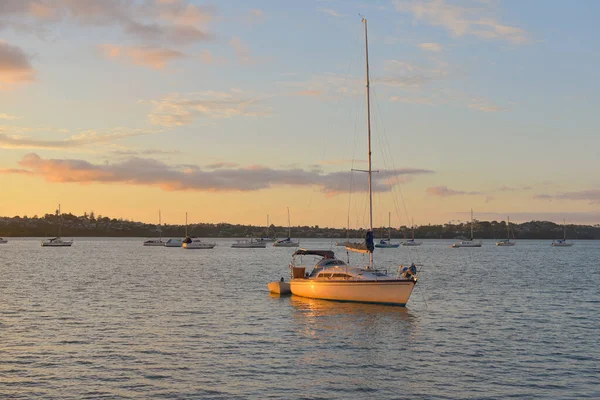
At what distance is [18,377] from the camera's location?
2677 centimetres

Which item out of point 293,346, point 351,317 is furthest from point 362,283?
point 293,346

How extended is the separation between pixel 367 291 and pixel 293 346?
52.2 feet

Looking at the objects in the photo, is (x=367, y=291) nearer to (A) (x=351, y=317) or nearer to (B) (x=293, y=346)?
(A) (x=351, y=317)

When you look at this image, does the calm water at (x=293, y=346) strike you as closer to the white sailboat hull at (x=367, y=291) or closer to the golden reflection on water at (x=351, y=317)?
the golden reflection on water at (x=351, y=317)

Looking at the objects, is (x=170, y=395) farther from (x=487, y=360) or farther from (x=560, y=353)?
(x=560, y=353)

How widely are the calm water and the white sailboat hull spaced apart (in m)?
1.00

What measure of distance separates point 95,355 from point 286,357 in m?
9.09

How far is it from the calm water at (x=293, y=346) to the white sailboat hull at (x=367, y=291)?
1.00 meters

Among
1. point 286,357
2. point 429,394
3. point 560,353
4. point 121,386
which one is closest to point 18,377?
point 121,386

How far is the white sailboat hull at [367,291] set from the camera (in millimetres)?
48500

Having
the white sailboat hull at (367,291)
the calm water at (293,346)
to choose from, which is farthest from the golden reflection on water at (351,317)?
the white sailboat hull at (367,291)

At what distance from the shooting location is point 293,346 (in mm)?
34469

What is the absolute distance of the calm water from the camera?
83.8 feet

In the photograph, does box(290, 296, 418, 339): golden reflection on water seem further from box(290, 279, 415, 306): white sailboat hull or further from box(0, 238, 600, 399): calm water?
box(290, 279, 415, 306): white sailboat hull
